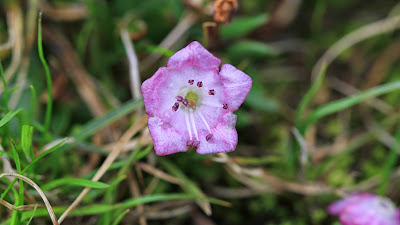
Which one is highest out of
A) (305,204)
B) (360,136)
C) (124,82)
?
(124,82)

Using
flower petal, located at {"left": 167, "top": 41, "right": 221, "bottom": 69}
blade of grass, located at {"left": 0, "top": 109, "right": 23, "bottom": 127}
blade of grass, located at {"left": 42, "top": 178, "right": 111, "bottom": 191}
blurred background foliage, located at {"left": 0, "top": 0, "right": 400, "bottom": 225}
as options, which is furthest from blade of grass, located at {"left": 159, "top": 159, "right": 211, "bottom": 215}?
blade of grass, located at {"left": 0, "top": 109, "right": 23, "bottom": 127}

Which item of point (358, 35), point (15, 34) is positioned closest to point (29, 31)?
point (15, 34)

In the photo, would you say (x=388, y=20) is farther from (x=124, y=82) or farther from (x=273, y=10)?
(x=124, y=82)

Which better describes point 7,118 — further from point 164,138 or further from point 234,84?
point 234,84

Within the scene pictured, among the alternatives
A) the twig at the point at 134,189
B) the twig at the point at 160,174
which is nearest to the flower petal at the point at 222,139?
the twig at the point at 160,174

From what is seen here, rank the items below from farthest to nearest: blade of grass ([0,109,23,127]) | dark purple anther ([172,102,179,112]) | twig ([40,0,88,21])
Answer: twig ([40,0,88,21])
dark purple anther ([172,102,179,112])
blade of grass ([0,109,23,127])

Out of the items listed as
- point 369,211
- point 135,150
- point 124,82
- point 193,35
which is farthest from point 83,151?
point 369,211

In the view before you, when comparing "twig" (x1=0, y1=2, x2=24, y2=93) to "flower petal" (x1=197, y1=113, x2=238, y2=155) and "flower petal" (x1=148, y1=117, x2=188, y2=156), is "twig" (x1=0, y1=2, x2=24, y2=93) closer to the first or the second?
"flower petal" (x1=148, y1=117, x2=188, y2=156)

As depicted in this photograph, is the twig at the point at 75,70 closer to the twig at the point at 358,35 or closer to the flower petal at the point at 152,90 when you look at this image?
the flower petal at the point at 152,90
